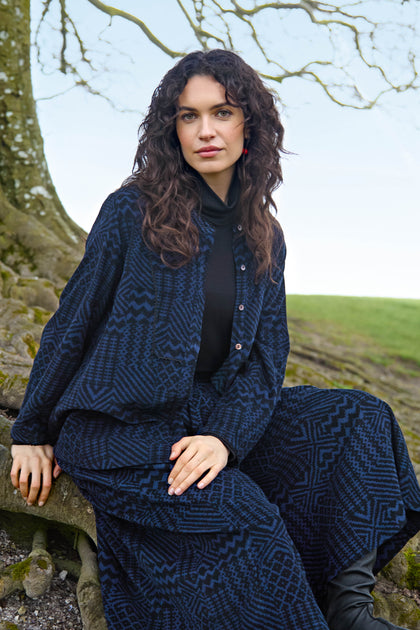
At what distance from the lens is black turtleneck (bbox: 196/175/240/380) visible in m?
2.44

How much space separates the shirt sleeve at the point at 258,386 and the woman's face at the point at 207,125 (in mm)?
591

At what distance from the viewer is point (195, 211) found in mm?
2488

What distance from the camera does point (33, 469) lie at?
2.38 meters

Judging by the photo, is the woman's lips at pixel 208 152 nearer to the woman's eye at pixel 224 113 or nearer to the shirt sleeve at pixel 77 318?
the woman's eye at pixel 224 113

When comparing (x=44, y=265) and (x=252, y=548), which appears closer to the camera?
(x=252, y=548)

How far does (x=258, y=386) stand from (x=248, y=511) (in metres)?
0.67

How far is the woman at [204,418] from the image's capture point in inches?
75.2

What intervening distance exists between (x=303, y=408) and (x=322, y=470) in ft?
0.89

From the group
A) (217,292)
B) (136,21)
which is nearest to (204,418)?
(217,292)

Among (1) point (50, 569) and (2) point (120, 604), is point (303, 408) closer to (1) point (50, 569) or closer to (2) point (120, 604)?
(2) point (120, 604)

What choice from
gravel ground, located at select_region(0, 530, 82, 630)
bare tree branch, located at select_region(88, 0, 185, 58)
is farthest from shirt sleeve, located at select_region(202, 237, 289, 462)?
bare tree branch, located at select_region(88, 0, 185, 58)

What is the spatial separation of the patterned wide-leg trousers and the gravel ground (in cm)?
44

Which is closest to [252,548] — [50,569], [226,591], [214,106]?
[226,591]

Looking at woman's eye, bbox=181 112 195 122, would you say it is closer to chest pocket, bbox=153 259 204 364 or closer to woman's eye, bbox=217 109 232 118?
woman's eye, bbox=217 109 232 118
